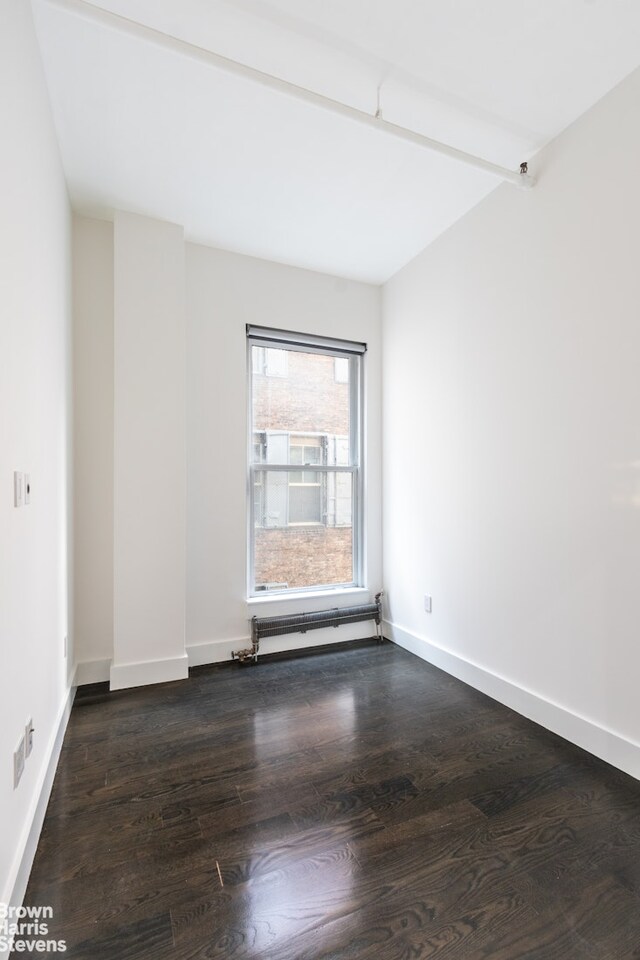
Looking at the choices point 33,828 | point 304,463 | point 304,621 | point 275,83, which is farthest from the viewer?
point 304,463

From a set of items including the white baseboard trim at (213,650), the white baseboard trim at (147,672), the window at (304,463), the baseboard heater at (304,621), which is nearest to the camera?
the white baseboard trim at (147,672)

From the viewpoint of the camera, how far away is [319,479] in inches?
146

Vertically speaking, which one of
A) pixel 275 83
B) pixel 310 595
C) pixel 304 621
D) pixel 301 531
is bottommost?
pixel 304 621

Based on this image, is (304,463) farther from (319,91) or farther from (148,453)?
(319,91)

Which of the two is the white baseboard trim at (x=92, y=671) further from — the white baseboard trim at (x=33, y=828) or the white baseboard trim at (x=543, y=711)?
the white baseboard trim at (x=543, y=711)

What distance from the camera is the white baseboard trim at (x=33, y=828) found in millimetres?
1285

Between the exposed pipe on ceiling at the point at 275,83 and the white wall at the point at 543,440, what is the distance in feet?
1.16

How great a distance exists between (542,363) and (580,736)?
6.10 ft

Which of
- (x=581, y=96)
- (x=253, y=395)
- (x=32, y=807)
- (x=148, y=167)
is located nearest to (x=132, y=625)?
(x=32, y=807)

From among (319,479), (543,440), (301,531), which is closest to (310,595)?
(301,531)

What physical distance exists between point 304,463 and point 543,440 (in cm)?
185

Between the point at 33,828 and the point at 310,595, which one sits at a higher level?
the point at 310,595

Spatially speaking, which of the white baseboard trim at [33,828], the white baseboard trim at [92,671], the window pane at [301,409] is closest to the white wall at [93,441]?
the white baseboard trim at [92,671]

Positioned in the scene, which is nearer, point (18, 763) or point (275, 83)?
point (18, 763)
